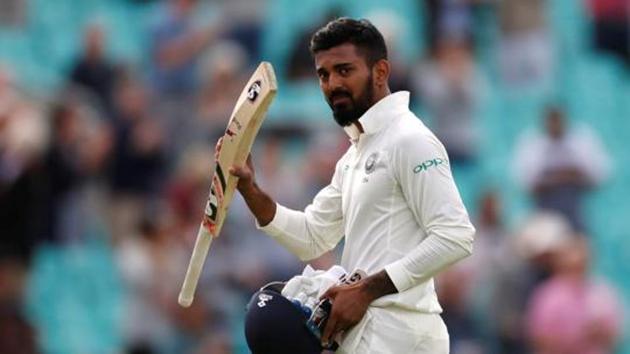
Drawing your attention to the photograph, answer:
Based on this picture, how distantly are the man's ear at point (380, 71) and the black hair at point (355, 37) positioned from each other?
2cm

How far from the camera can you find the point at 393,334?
542 cm

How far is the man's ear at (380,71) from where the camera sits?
5566 mm

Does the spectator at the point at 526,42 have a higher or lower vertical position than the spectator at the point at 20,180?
higher

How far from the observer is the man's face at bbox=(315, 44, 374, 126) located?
552 centimetres

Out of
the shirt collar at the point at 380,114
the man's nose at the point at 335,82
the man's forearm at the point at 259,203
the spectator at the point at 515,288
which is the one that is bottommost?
the spectator at the point at 515,288

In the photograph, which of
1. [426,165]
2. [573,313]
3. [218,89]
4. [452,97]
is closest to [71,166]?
[218,89]

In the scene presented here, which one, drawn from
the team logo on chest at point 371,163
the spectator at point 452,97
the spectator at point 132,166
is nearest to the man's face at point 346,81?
the team logo on chest at point 371,163

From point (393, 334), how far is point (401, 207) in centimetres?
42

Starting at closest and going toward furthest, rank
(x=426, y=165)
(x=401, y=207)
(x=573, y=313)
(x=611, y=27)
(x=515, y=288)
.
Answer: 1. (x=426, y=165)
2. (x=401, y=207)
3. (x=573, y=313)
4. (x=515, y=288)
5. (x=611, y=27)

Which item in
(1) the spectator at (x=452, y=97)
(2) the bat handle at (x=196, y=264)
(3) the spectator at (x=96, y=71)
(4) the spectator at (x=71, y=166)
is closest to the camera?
(2) the bat handle at (x=196, y=264)

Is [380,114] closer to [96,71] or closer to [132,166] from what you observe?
[132,166]

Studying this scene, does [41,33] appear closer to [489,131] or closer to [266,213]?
[489,131]

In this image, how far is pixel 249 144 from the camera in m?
5.60

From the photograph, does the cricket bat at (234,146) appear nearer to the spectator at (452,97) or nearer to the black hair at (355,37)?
the black hair at (355,37)
